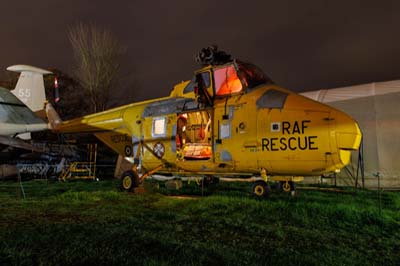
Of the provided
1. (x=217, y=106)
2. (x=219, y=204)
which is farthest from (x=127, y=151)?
(x=219, y=204)

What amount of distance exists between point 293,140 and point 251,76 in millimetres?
2228

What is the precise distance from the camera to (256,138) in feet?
27.1

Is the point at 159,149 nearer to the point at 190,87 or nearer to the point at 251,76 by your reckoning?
the point at 190,87

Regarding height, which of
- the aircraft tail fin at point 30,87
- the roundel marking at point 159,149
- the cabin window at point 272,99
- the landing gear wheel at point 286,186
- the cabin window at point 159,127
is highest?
the aircraft tail fin at point 30,87

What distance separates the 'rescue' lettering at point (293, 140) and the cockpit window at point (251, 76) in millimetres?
1551

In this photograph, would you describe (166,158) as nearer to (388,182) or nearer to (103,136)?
(103,136)

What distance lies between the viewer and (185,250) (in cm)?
402

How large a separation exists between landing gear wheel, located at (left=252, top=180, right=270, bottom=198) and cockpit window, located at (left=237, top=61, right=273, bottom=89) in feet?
8.57

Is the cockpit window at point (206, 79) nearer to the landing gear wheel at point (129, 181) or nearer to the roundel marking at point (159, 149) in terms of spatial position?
the roundel marking at point (159, 149)

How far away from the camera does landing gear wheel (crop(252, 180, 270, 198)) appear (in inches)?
328

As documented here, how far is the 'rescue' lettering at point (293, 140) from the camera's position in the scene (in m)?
7.56

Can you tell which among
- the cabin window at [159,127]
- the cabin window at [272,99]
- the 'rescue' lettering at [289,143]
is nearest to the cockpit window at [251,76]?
the cabin window at [272,99]

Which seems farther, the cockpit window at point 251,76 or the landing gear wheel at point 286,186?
the landing gear wheel at point 286,186

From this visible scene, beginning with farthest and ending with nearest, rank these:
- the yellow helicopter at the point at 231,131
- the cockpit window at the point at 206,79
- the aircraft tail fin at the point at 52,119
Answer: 1. the aircraft tail fin at the point at 52,119
2. the cockpit window at the point at 206,79
3. the yellow helicopter at the point at 231,131
